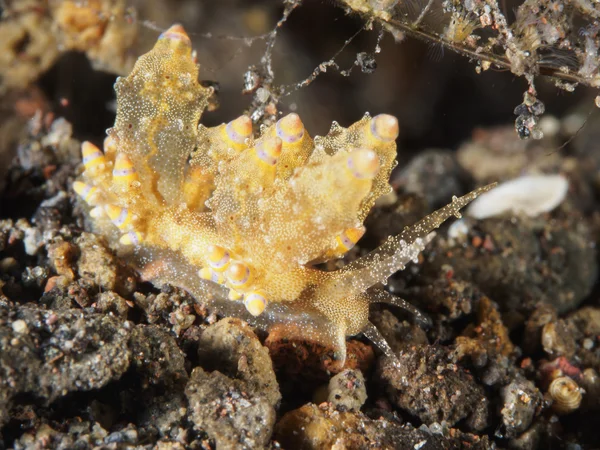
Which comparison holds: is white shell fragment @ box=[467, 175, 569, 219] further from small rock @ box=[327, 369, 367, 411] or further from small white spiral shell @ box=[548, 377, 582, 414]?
small rock @ box=[327, 369, 367, 411]

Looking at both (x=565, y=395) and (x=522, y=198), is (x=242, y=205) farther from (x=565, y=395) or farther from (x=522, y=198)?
(x=522, y=198)

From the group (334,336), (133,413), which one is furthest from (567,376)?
(133,413)

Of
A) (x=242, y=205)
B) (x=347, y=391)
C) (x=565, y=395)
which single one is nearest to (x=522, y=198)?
(x=565, y=395)

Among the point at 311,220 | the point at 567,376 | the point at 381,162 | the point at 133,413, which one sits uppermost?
the point at 381,162

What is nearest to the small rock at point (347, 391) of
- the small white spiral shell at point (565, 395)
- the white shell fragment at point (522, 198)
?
the small white spiral shell at point (565, 395)

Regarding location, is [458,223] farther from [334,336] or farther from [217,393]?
[217,393]

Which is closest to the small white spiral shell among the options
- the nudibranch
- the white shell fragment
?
the nudibranch

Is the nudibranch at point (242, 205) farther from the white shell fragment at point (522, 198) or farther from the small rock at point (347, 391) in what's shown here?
the white shell fragment at point (522, 198)
